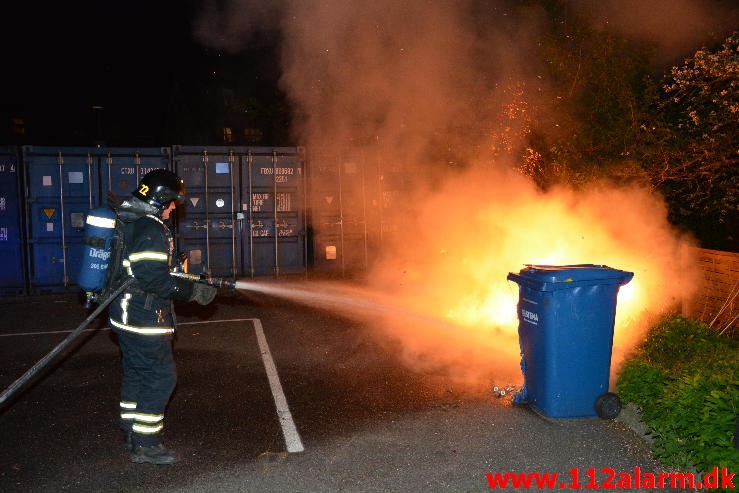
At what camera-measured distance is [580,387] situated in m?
4.34

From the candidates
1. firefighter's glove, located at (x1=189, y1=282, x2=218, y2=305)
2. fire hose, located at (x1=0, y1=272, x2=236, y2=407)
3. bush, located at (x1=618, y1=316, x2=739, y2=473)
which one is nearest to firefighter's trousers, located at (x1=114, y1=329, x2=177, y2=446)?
fire hose, located at (x1=0, y1=272, x2=236, y2=407)

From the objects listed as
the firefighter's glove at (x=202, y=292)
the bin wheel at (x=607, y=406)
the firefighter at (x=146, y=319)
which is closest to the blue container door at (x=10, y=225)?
the firefighter at (x=146, y=319)

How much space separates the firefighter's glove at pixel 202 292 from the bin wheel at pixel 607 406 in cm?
298

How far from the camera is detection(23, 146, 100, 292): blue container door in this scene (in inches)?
397

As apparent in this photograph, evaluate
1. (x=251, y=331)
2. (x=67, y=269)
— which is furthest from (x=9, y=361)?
(x=67, y=269)

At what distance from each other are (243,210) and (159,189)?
7172mm

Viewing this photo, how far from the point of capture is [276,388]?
17.2 ft

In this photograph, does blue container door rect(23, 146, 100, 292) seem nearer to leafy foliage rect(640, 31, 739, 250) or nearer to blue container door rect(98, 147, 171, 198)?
blue container door rect(98, 147, 171, 198)

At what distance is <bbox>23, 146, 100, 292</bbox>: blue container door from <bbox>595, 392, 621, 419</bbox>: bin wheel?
8.98 m

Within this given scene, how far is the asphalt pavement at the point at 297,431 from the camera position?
3.57m

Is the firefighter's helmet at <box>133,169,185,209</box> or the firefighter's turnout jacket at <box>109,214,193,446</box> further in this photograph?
the firefighter's helmet at <box>133,169,185,209</box>

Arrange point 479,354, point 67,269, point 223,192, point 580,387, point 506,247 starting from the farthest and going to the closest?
point 223,192
point 67,269
point 506,247
point 479,354
point 580,387

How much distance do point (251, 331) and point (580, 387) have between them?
438cm

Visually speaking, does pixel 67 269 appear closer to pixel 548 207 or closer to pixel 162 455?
pixel 162 455
